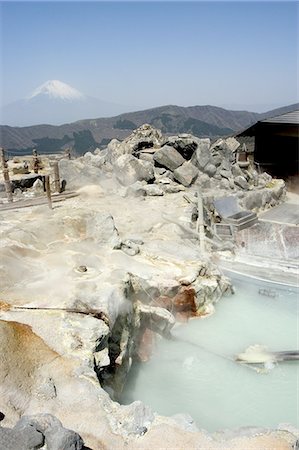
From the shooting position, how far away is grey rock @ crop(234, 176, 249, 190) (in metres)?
19.6

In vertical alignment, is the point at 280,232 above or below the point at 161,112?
below

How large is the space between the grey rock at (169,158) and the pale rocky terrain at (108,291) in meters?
0.05

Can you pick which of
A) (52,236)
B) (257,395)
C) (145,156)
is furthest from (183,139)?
(257,395)

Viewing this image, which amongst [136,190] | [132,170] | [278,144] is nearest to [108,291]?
[136,190]

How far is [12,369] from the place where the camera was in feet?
19.8

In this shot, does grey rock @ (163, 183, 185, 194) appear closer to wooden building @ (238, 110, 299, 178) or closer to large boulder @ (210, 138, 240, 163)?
large boulder @ (210, 138, 240, 163)

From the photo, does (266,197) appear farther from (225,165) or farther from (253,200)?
(225,165)

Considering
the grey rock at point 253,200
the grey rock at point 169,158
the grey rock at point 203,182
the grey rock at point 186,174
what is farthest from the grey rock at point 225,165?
the grey rock at point 253,200

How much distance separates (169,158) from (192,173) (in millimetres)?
1584

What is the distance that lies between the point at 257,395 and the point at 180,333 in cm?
260

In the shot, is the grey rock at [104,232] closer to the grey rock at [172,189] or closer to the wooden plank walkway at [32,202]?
the wooden plank walkway at [32,202]

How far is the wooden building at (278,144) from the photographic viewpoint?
2106cm

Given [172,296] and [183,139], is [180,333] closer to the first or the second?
[172,296]

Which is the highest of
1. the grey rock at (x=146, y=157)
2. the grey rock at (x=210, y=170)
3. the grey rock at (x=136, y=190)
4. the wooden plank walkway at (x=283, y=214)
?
the grey rock at (x=146, y=157)
